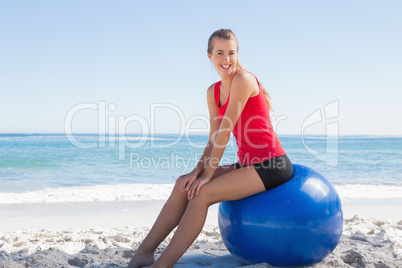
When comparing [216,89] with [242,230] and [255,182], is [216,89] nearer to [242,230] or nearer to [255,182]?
[255,182]

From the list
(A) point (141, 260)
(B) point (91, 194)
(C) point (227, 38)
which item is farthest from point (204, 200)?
(B) point (91, 194)

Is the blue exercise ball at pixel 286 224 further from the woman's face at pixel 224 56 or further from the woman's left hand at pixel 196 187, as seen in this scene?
the woman's face at pixel 224 56

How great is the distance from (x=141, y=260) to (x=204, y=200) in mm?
666

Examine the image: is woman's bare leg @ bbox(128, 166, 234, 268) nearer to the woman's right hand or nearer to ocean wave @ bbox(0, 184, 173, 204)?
the woman's right hand

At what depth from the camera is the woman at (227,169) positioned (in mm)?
2484

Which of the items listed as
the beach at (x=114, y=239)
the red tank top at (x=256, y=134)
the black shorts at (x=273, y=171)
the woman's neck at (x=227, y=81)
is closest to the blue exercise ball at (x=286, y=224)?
the black shorts at (x=273, y=171)

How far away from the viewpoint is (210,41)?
2.86 m

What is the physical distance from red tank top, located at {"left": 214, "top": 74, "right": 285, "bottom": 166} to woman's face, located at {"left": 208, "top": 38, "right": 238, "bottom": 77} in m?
0.25

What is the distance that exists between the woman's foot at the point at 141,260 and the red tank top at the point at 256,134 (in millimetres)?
983

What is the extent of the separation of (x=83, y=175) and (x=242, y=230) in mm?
9203

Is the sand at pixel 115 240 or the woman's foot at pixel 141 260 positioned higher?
the woman's foot at pixel 141 260

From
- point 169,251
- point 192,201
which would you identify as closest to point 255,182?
point 192,201

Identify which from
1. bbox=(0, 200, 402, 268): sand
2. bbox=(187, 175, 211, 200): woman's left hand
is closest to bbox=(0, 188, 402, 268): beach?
bbox=(0, 200, 402, 268): sand

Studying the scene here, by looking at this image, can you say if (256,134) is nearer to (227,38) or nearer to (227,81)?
(227,81)
